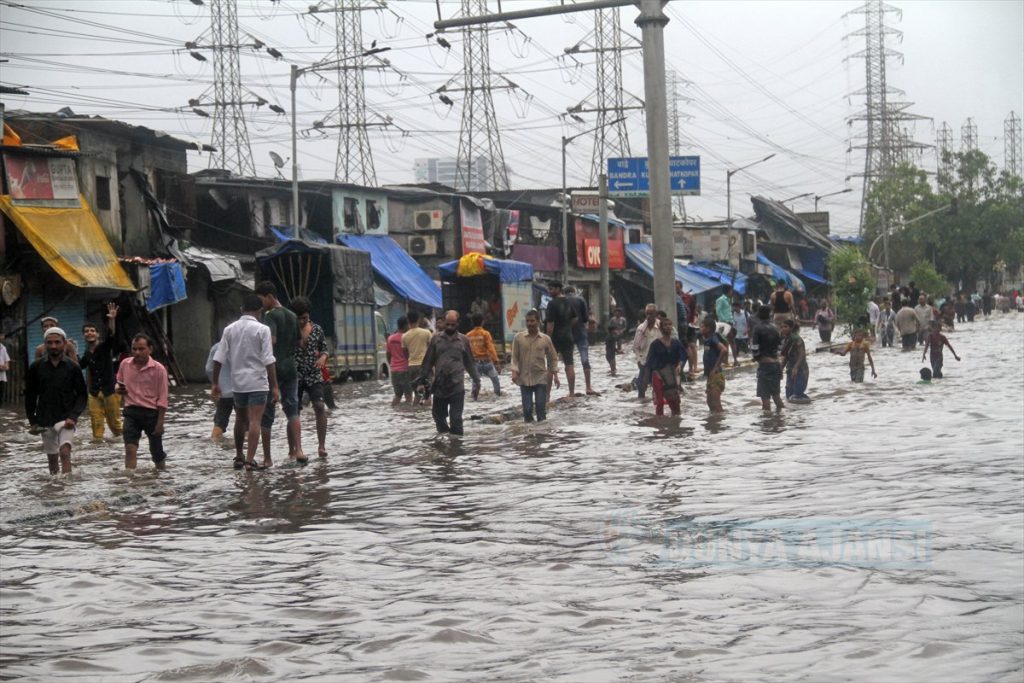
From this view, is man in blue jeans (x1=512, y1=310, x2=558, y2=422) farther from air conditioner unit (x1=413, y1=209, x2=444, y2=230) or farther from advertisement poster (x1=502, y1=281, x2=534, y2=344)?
air conditioner unit (x1=413, y1=209, x2=444, y2=230)

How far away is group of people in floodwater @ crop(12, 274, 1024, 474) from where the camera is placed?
1359 cm

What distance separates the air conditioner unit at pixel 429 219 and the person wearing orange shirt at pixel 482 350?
75.2ft

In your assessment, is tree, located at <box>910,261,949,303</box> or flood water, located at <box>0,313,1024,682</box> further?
tree, located at <box>910,261,949,303</box>

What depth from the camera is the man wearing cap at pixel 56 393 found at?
13.5m

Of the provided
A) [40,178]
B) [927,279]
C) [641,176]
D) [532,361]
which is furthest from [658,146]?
[927,279]

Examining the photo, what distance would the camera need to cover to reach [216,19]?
2366 inches

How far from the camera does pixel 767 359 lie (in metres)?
20.0

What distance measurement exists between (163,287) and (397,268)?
11701 mm

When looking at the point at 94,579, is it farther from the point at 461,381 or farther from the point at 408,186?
the point at 408,186

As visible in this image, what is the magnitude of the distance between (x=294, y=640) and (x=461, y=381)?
32.6 ft

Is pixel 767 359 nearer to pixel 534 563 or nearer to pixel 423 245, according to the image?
pixel 534 563

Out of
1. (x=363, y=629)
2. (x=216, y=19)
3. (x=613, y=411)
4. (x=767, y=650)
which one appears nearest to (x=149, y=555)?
(x=363, y=629)

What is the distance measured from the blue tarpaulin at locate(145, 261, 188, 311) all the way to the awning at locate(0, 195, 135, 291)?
94 centimetres

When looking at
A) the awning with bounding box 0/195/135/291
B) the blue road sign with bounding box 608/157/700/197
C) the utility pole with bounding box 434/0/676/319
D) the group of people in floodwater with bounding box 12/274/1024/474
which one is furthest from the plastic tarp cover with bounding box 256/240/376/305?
the utility pole with bounding box 434/0/676/319
